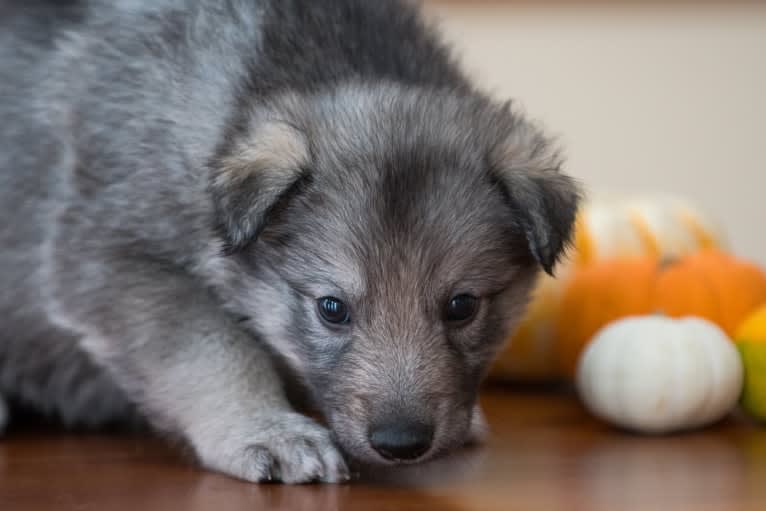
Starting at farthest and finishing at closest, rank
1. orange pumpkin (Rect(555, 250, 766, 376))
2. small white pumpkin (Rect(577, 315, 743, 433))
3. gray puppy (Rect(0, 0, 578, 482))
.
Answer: orange pumpkin (Rect(555, 250, 766, 376)) → small white pumpkin (Rect(577, 315, 743, 433)) → gray puppy (Rect(0, 0, 578, 482))

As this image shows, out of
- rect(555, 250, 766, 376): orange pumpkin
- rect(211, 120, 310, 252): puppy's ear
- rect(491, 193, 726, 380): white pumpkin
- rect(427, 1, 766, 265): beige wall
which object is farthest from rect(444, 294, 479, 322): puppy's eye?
rect(427, 1, 766, 265): beige wall

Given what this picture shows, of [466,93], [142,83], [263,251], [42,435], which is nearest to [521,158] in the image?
[466,93]

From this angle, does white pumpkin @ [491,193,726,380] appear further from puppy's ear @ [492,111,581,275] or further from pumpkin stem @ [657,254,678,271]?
puppy's ear @ [492,111,581,275]

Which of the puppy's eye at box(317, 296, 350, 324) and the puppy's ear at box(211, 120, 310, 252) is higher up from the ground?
the puppy's ear at box(211, 120, 310, 252)

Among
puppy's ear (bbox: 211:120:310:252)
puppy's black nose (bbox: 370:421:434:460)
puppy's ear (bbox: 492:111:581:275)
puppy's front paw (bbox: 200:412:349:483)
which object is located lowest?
puppy's front paw (bbox: 200:412:349:483)

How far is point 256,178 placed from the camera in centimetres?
261

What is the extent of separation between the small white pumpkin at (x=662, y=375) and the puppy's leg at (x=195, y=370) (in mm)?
890

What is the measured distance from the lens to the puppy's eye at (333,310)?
2.59m

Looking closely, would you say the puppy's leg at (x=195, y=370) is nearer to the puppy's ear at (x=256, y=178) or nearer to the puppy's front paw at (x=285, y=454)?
the puppy's front paw at (x=285, y=454)

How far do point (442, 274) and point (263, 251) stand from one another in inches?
17.3

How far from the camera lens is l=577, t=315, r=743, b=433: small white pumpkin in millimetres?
3057

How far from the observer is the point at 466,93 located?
3078mm

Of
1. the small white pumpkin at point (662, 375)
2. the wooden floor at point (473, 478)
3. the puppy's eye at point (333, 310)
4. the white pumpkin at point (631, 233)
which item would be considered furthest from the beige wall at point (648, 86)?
the puppy's eye at point (333, 310)

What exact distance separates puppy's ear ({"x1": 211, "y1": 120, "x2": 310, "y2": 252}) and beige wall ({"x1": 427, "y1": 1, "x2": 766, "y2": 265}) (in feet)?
11.2
